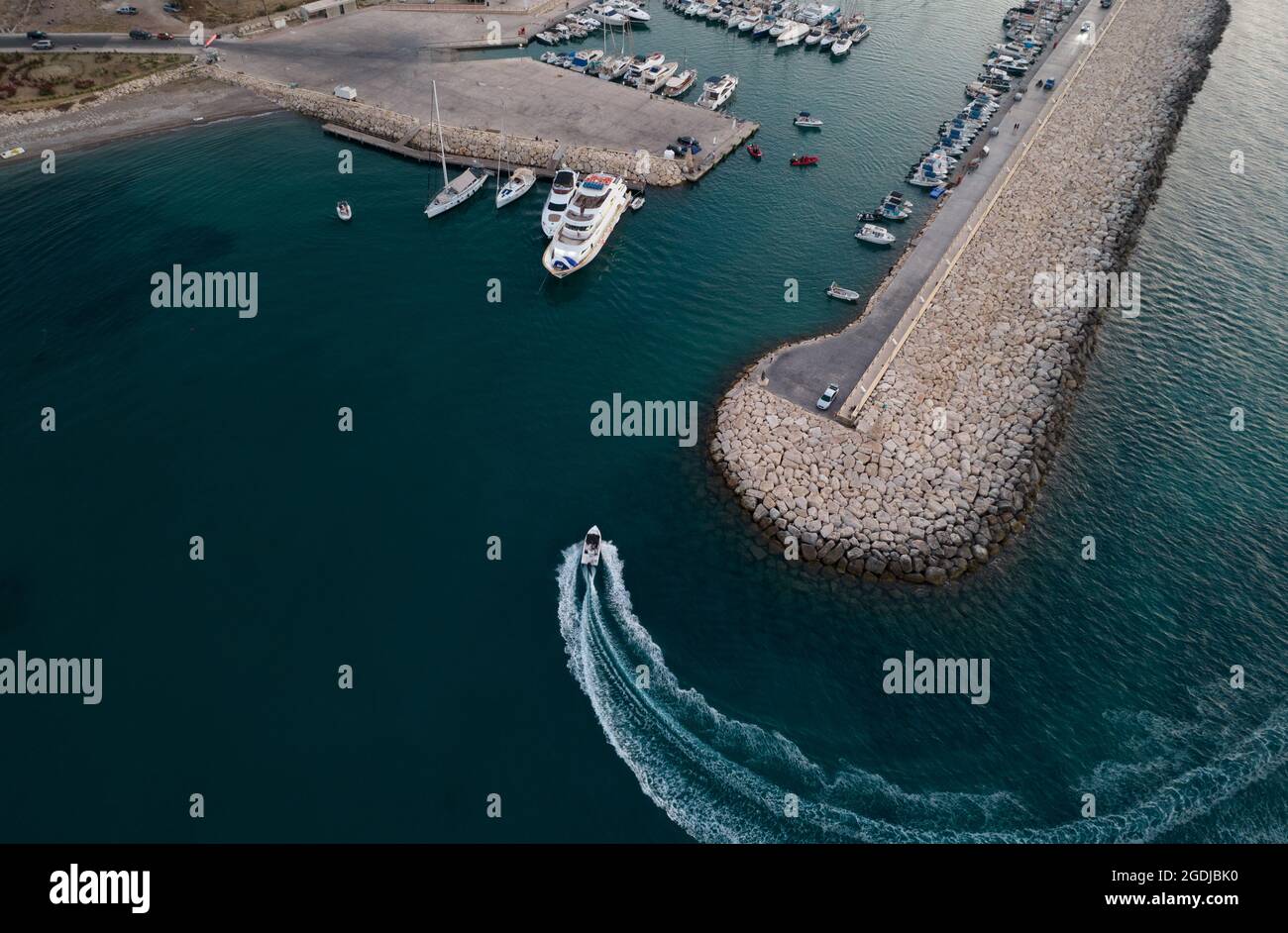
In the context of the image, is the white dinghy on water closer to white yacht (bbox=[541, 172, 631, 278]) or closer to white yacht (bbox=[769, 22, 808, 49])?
white yacht (bbox=[541, 172, 631, 278])

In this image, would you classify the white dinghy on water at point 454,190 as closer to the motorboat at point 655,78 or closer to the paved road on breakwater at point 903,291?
the motorboat at point 655,78

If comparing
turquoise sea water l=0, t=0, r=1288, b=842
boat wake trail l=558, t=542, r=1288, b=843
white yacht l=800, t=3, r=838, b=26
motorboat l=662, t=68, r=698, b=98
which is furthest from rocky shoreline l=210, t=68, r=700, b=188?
boat wake trail l=558, t=542, r=1288, b=843

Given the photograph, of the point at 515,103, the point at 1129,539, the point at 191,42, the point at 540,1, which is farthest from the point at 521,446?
the point at 540,1

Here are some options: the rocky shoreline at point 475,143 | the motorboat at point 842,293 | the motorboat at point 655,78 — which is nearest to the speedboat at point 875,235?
the motorboat at point 842,293

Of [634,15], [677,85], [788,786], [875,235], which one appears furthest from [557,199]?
[634,15]
